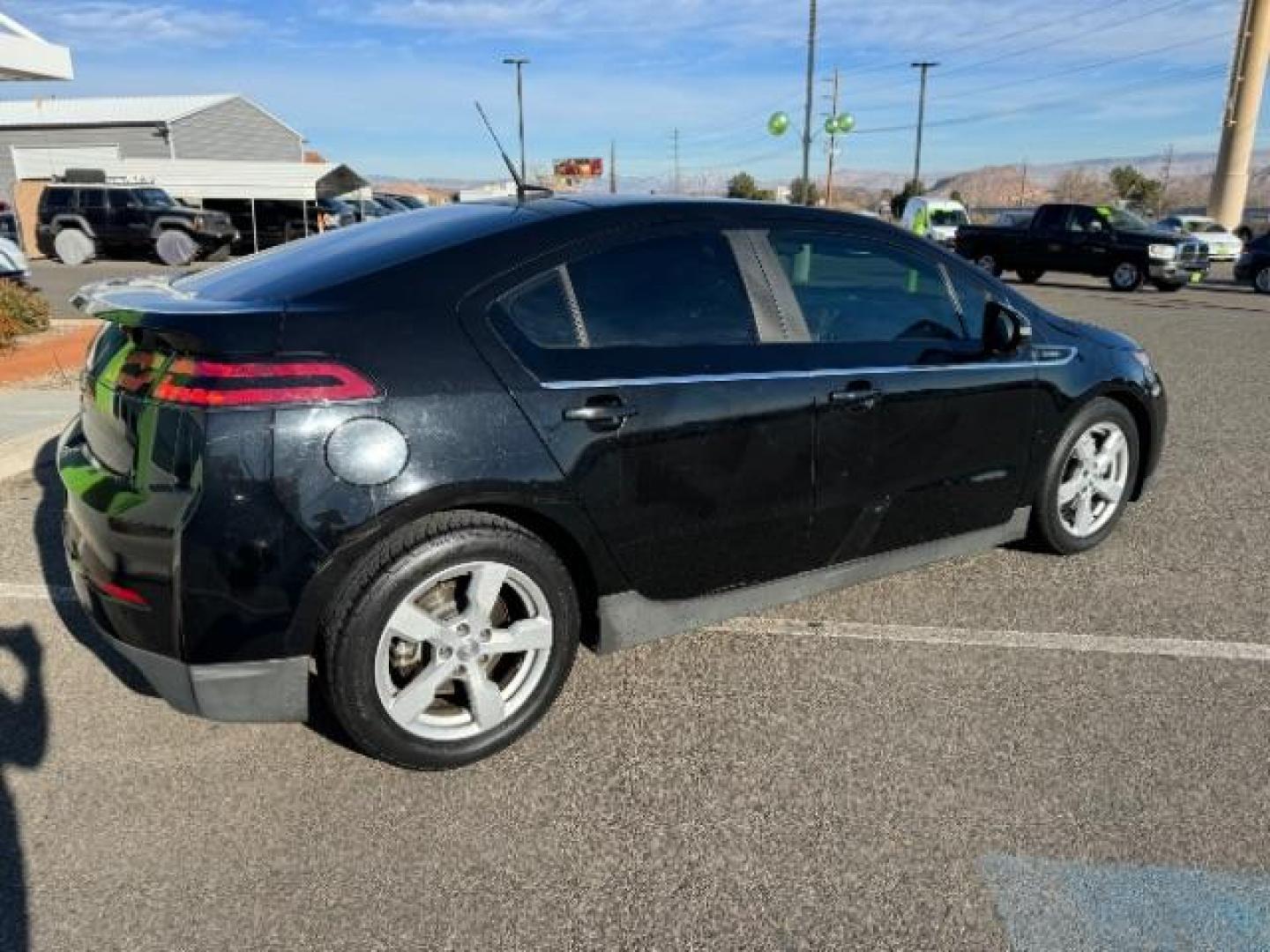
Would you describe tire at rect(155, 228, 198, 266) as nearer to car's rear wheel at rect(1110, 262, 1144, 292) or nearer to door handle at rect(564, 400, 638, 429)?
car's rear wheel at rect(1110, 262, 1144, 292)

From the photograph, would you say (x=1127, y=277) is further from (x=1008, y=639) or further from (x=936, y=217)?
(x=1008, y=639)

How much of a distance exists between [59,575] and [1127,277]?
21.4 meters

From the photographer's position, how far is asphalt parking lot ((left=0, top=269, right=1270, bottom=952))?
2.26m

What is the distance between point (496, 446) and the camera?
8.71 ft

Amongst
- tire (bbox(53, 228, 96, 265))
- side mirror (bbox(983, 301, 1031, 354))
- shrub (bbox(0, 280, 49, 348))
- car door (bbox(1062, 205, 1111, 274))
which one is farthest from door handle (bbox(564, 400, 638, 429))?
tire (bbox(53, 228, 96, 265))

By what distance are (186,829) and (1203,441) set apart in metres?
6.73

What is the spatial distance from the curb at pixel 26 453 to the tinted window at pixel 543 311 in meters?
4.05

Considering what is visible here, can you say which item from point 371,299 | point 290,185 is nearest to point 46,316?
point 371,299

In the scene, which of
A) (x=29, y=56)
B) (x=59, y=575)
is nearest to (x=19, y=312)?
(x=29, y=56)

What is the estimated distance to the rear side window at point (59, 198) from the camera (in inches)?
918

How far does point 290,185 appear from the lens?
2797cm

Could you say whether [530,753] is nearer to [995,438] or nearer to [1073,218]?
[995,438]

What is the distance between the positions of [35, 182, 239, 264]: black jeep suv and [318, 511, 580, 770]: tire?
A: 75.5 feet

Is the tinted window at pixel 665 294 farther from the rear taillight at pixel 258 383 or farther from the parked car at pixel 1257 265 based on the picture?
the parked car at pixel 1257 265
